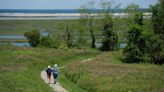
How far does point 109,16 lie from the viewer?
9362cm

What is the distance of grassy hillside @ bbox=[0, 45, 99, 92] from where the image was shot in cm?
3755

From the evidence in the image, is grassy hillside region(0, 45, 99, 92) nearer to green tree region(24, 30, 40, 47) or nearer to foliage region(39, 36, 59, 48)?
foliage region(39, 36, 59, 48)

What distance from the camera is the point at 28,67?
175 ft

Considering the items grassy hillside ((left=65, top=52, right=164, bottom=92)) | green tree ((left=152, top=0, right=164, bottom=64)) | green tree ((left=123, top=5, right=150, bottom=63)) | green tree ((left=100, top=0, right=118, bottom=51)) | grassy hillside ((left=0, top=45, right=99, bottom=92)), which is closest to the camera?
grassy hillside ((left=65, top=52, right=164, bottom=92))

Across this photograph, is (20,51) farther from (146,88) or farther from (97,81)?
(146,88)

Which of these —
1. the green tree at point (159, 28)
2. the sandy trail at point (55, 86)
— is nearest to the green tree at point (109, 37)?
the green tree at point (159, 28)

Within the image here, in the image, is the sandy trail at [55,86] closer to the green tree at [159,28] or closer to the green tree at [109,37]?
the green tree at [159,28]

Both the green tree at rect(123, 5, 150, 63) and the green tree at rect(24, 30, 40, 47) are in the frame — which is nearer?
the green tree at rect(123, 5, 150, 63)

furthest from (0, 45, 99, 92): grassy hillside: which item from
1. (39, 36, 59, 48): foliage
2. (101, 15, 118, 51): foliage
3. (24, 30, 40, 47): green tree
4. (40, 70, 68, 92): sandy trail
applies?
(24, 30, 40, 47): green tree

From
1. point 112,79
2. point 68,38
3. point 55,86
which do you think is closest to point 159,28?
point 112,79

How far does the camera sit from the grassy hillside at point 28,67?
3755 cm

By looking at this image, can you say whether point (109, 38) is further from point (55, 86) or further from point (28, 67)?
point (55, 86)

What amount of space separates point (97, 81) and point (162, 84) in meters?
6.40

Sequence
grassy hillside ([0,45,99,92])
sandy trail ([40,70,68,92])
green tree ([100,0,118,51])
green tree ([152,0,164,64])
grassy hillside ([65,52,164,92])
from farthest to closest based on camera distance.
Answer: green tree ([100,0,118,51]) < green tree ([152,0,164,64]) < sandy trail ([40,70,68,92]) < grassy hillside ([0,45,99,92]) < grassy hillside ([65,52,164,92])
